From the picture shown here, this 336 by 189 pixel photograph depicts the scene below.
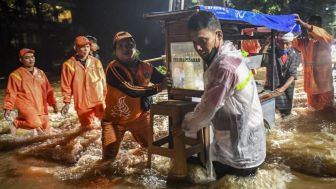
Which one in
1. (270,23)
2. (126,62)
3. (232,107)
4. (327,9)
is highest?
(327,9)

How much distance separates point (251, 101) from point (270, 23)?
9.68 ft

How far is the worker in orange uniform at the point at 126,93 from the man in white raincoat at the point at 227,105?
68.0 inches

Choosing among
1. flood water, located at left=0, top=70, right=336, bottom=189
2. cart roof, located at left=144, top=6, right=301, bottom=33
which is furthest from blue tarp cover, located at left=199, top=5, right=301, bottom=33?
flood water, located at left=0, top=70, right=336, bottom=189

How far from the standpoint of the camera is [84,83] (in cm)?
698

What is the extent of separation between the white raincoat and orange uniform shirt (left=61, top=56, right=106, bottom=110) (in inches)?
169

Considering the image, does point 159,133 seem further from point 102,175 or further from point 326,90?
point 326,90

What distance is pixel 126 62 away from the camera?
4793 millimetres

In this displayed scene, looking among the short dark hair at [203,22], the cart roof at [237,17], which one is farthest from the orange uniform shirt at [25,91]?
the short dark hair at [203,22]

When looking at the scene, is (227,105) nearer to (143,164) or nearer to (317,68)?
(143,164)

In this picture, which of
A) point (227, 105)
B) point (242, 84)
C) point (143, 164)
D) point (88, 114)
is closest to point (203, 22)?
point (242, 84)

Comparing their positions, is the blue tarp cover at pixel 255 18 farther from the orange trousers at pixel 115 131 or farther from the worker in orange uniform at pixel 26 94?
the worker in orange uniform at pixel 26 94

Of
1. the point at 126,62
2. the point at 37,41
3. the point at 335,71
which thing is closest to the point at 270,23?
the point at 126,62

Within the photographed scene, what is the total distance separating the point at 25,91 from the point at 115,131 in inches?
127

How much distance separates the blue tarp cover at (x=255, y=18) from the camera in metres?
4.34
